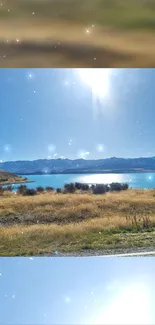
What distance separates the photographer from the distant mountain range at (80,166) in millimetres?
A: 4922

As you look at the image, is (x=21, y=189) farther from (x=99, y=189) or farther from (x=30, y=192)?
(x=99, y=189)

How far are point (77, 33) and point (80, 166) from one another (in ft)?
3.84

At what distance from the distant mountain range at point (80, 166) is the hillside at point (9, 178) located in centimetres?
4

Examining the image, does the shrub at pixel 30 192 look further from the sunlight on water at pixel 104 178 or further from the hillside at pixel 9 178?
the sunlight on water at pixel 104 178

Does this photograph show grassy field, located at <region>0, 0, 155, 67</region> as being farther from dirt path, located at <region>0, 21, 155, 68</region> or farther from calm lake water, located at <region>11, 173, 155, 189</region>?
calm lake water, located at <region>11, 173, 155, 189</region>

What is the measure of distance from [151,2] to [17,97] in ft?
5.36

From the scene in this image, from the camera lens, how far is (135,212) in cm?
502

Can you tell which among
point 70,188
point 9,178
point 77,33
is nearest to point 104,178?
point 70,188

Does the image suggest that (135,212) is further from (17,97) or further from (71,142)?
(17,97)

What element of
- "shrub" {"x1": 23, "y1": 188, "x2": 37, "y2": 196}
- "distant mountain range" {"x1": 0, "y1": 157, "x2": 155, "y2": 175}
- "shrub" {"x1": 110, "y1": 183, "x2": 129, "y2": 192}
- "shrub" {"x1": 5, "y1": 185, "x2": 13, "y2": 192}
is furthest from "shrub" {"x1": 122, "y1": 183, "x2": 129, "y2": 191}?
"shrub" {"x1": 5, "y1": 185, "x2": 13, "y2": 192}

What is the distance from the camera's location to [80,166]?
4.94 m

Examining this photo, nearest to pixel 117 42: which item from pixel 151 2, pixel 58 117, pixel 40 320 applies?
pixel 151 2

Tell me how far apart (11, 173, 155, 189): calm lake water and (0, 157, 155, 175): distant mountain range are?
0.16 feet

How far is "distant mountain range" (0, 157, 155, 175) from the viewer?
16.1 ft
